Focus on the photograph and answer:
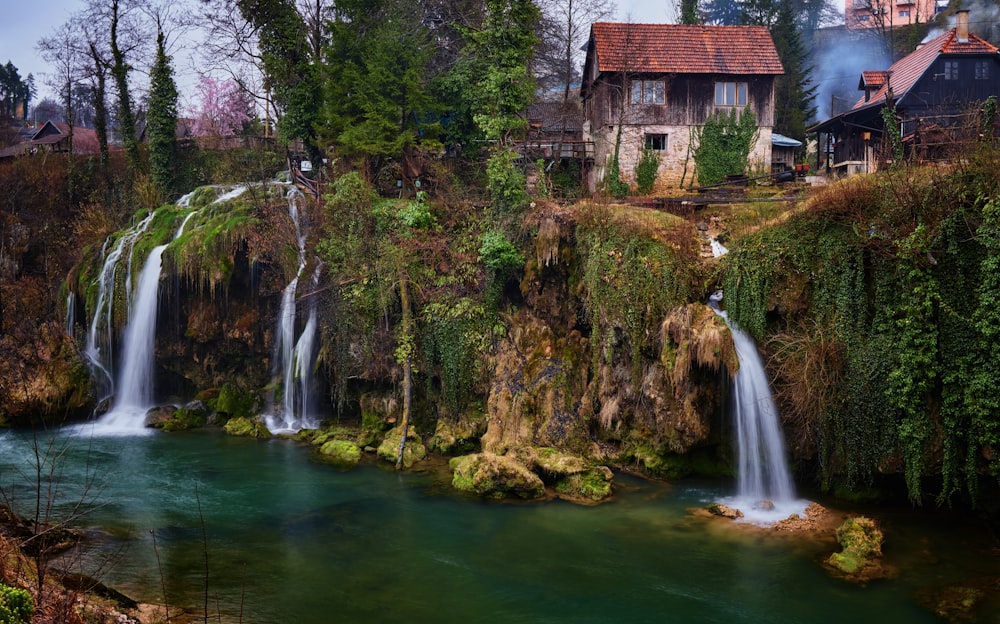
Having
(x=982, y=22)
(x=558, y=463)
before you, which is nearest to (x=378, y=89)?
(x=558, y=463)

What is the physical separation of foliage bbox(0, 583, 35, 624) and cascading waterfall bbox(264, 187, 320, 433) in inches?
583

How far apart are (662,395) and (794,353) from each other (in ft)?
10.6

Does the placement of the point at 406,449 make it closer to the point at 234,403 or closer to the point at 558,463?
the point at 558,463

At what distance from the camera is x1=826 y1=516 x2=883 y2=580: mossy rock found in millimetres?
13023

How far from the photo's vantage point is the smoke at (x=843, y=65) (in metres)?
51.9

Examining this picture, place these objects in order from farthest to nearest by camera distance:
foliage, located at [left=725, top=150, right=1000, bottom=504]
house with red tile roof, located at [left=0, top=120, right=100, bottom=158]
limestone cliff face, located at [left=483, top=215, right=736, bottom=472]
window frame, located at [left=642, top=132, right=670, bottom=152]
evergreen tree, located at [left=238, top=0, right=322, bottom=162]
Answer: house with red tile roof, located at [left=0, top=120, right=100, bottom=158] < window frame, located at [left=642, top=132, right=670, bottom=152] < evergreen tree, located at [left=238, top=0, right=322, bottom=162] < limestone cliff face, located at [left=483, top=215, right=736, bottom=472] < foliage, located at [left=725, top=150, right=1000, bottom=504]

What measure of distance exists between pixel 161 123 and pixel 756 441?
30.6m

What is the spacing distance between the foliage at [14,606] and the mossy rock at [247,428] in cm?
1427

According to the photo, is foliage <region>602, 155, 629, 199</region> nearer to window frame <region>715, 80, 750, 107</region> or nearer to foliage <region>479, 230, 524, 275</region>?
window frame <region>715, 80, 750, 107</region>

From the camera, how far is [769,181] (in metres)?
27.7

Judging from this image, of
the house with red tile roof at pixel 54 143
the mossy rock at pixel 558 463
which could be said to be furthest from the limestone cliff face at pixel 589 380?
the house with red tile roof at pixel 54 143

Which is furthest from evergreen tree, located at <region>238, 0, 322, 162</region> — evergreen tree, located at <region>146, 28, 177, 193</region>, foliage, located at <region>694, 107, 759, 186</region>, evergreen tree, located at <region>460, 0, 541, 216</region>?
foliage, located at <region>694, 107, 759, 186</region>

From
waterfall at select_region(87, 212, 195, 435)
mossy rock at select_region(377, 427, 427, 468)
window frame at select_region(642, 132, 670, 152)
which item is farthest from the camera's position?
window frame at select_region(642, 132, 670, 152)

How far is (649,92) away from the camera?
31.1 m
